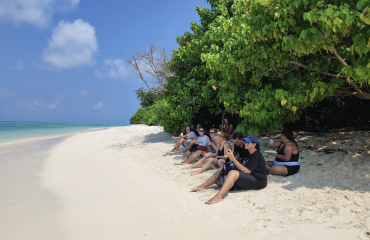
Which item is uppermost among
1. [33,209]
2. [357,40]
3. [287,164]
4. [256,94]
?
[357,40]

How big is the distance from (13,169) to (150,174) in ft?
17.3

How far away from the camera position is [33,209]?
15.1ft

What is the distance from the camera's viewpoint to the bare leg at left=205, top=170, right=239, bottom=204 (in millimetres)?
4441

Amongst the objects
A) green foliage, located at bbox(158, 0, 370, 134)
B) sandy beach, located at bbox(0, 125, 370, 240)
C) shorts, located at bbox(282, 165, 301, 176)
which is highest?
green foliage, located at bbox(158, 0, 370, 134)

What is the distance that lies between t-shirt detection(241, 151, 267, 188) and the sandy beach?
26 cm

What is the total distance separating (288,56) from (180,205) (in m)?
5.33

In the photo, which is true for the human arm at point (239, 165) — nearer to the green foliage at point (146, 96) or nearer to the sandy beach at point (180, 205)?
the sandy beach at point (180, 205)

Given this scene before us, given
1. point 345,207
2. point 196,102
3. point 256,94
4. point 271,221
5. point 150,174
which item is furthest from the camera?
point 196,102

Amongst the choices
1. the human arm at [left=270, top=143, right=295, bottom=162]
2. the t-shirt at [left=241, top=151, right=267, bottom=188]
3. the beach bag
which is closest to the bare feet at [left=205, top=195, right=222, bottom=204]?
the beach bag

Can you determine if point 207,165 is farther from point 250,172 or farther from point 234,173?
point 234,173

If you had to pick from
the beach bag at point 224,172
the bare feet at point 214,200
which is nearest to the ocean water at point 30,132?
the beach bag at point 224,172

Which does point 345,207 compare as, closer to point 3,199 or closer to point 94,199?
point 94,199

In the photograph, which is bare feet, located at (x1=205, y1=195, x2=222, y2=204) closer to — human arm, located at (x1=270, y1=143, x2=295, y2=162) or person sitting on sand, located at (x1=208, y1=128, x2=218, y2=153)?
human arm, located at (x1=270, y1=143, x2=295, y2=162)

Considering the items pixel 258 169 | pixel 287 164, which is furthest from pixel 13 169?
pixel 287 164
